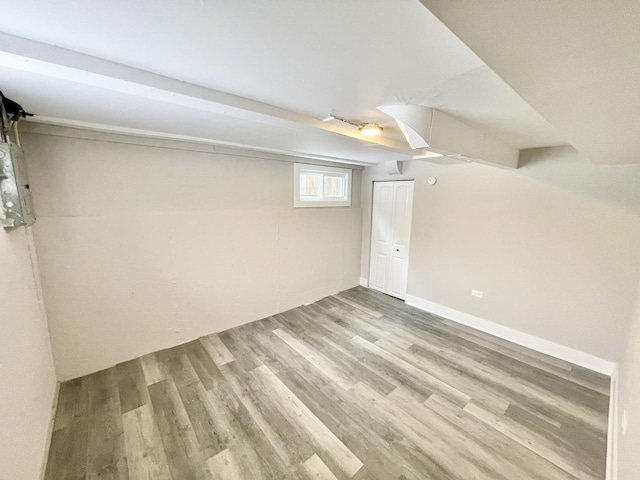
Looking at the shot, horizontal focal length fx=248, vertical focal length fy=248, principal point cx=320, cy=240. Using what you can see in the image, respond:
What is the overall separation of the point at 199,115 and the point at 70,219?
1.61 metres

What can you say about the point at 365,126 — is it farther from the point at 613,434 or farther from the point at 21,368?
the point at 613,434

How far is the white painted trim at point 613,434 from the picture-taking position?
1553 mm

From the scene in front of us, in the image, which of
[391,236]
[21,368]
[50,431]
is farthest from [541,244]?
[50,431]

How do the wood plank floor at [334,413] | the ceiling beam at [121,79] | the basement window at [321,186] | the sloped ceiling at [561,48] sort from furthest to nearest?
1. the basement window at [321,186]
2. the wood plank floor at [334,413]
3. the ceiling beam at [121,79]
4. the sloped ceiling at [561,48]

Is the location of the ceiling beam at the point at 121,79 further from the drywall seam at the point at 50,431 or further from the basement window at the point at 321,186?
the drywall seam at the point at 50,431

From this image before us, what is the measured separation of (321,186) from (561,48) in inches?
143

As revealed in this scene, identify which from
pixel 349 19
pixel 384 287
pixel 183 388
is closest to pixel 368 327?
pixel 384 287

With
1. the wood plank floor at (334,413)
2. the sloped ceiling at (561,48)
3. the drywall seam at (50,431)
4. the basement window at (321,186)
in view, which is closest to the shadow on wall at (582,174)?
the wood plank floor at (334,413)

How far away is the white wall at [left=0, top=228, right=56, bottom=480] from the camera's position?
123 centimetres

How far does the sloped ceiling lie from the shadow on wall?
6.57 ft

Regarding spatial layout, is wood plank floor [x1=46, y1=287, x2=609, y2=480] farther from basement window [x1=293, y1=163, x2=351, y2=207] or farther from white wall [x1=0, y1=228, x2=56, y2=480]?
basement window [x1=293, y1=163, x2=351, y2=207]

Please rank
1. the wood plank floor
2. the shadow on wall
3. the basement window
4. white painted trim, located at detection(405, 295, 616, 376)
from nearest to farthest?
the wood plank floor → the shadow on wall → white painted trim, located at detection(405, 295, 616, 376) → the basement window

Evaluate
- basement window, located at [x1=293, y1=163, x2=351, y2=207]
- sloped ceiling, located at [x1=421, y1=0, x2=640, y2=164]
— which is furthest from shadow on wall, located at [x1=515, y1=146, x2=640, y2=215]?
basement window, located at [x1=293, y1=163, x2=351, y2=207]

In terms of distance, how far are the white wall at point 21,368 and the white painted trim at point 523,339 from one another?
419 cm
